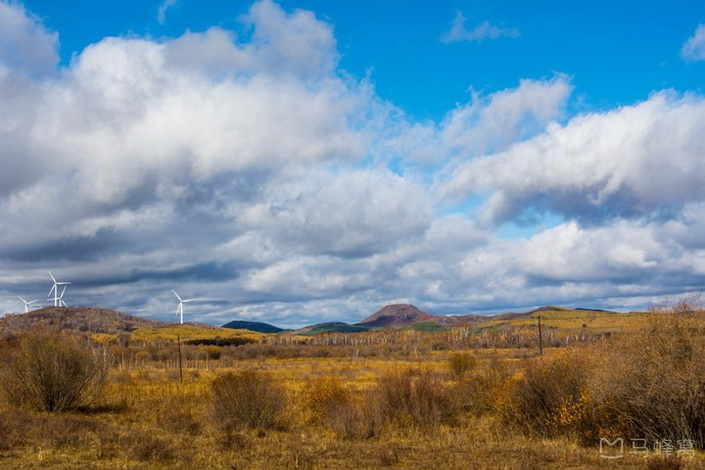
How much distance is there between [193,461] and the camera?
54.1 feet

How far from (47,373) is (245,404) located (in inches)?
504

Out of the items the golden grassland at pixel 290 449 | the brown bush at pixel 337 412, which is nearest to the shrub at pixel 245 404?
the golden grassland at pixel 290 449

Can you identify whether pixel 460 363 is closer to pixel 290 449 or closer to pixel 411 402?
pixel 411 402

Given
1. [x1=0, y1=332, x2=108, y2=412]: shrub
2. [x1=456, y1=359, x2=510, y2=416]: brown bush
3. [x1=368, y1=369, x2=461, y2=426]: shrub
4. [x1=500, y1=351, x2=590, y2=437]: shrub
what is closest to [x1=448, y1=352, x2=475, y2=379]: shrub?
[x1=456, y1=359, x2=510, y2=416]: brown bush

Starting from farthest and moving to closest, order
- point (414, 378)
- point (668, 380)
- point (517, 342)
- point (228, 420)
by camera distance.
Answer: point (517, 342) → point (414, 378) → point (228, 420) → point (668, 380)

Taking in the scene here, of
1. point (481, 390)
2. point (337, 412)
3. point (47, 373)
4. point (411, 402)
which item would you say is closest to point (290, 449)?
point (337, 412)

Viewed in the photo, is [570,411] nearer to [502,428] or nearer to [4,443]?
[502,428]

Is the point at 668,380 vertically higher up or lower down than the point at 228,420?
higher up

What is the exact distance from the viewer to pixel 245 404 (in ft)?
82.2

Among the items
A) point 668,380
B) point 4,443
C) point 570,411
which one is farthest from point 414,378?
point 4,443

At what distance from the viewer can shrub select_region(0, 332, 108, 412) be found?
30.4 metres

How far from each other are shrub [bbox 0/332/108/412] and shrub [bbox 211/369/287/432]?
1018 cm

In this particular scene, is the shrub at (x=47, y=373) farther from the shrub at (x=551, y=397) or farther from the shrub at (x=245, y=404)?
the shrub at (x=551, y=397)

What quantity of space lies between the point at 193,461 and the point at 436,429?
36.7 ft
